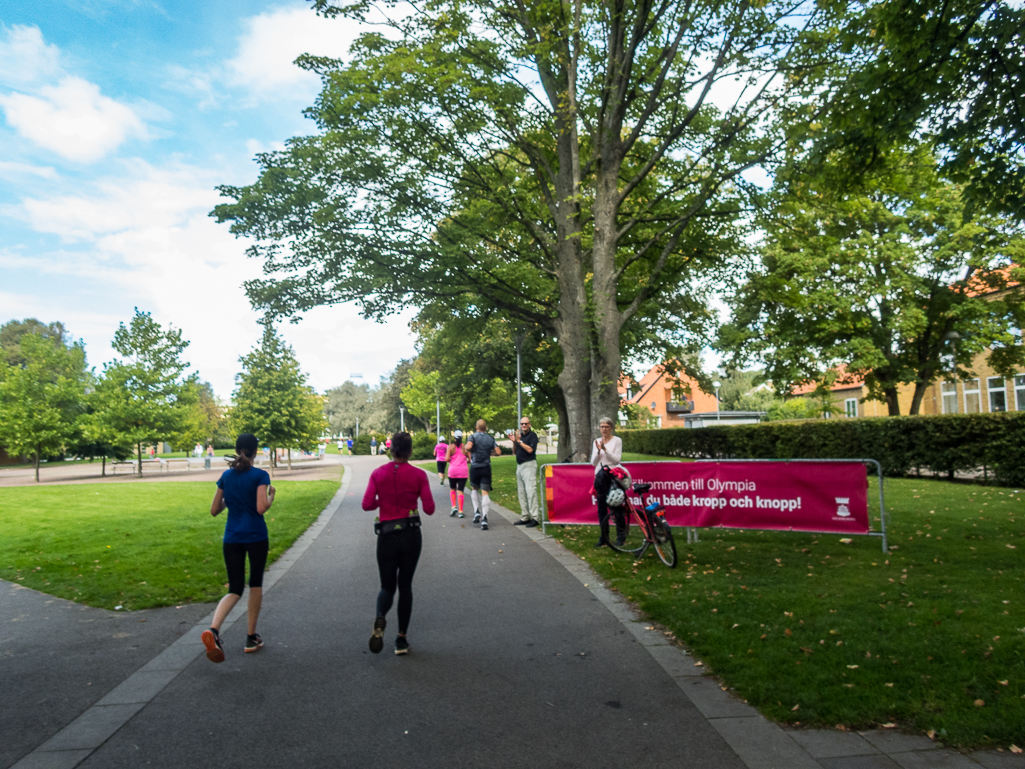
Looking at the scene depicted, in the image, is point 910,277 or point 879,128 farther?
point 910,277

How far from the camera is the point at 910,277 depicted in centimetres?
2589

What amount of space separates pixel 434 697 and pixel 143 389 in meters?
32.1

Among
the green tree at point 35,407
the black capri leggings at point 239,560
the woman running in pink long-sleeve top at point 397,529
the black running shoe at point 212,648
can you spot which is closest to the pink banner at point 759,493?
the woman running in pink long-sleeve top at point 397,529

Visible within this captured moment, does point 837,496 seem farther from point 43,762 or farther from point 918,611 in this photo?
point 43,762

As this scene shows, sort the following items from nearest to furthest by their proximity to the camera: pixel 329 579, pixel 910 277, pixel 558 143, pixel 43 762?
1. pixel 43 762
2. pixel 329 579
3. pixel 558 143
4. pixel 910 277

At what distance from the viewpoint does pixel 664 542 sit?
8.65 m

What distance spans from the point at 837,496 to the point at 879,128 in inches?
170

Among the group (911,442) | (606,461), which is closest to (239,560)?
(606,461)

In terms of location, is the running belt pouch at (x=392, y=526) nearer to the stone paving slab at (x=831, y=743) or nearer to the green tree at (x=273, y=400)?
the stone paving slab at (x=831, y=743)

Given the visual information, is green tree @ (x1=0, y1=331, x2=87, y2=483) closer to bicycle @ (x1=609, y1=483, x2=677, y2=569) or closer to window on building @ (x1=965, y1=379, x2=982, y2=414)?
bicycle @ (x1=609, y1=483, x2=677, y2=569)

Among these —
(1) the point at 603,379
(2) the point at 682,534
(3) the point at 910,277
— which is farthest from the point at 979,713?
(3) the point at 910,277

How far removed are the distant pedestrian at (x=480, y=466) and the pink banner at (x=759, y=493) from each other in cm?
257

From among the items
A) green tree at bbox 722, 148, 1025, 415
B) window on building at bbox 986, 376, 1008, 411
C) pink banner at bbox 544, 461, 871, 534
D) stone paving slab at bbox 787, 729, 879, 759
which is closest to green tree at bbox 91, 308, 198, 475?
green tree at bbox 722, 148, 1025, 415

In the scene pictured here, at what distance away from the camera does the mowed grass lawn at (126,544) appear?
7.88 metres
